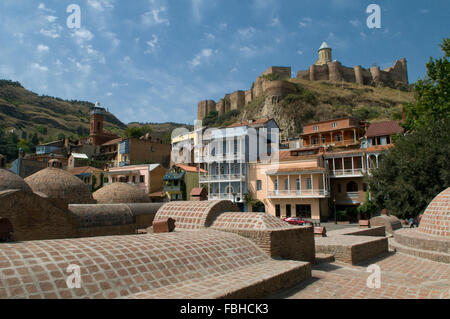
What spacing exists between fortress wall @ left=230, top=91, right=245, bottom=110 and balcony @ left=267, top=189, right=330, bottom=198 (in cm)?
5670

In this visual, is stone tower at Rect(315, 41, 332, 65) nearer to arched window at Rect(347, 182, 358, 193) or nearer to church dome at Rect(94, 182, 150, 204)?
arched window at Rect(347, 182, 358, 193)

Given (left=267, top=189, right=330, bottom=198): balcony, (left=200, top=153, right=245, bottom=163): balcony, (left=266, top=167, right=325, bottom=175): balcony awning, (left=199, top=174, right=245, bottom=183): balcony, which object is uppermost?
(left=200, top=153, right=245, bottom=163): balcony

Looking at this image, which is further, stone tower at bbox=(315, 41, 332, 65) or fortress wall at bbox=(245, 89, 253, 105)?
stone tower at bbox=(315, 41, 332, 65)

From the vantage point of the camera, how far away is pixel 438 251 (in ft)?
33.0

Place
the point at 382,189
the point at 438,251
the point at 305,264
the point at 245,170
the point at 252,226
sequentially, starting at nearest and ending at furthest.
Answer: the point at 305,264, the point at 252,226, the point at 438,251, the point at 382,189, the point at 245,170

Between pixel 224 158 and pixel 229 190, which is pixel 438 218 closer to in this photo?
pixel 229 190

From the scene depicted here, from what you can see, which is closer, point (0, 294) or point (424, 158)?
point (0, 294)

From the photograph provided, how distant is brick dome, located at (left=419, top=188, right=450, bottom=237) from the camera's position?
1070 cm

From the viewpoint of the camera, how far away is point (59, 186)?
20484 mm

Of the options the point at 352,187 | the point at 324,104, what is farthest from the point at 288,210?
the point at 324,104

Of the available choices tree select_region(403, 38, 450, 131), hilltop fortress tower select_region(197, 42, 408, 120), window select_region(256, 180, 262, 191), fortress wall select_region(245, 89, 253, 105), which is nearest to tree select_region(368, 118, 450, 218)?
tree select_region(403, 38, 450, 131)

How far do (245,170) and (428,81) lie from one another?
63.6 feet
